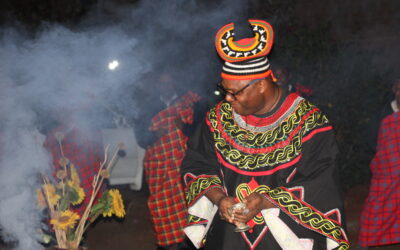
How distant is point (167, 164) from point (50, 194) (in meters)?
2.80

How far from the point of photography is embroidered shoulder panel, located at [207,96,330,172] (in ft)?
9.39

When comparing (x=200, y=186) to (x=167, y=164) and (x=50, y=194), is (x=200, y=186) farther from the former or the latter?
Result: (x=167, y=164)

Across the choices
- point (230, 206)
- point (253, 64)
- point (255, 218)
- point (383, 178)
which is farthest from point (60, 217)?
point (383, 178)

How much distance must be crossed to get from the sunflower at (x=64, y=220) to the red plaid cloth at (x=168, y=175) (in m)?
2.79

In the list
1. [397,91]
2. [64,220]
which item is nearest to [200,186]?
[64,220]

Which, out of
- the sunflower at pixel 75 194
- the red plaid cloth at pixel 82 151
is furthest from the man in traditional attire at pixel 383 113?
the sunflower at pixel 75 194

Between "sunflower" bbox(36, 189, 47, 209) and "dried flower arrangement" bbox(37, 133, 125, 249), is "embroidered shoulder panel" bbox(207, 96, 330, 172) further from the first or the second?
"sunflower" bbox(36, 189, 47, 209)

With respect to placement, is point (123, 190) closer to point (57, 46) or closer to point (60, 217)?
point (57, 46)

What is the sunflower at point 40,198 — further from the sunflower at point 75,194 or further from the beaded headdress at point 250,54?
the beaded headdress at point 250,54

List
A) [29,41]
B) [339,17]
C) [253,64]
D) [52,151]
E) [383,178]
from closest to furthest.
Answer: [253,64], [29,41], [52,151], [383,178], [339,17]

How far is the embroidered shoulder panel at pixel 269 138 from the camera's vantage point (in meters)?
2.86

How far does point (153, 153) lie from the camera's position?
18.0ft

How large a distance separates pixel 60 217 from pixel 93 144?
2632 millimetres

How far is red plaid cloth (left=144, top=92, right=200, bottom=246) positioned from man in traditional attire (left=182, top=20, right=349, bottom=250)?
225 centimetres
